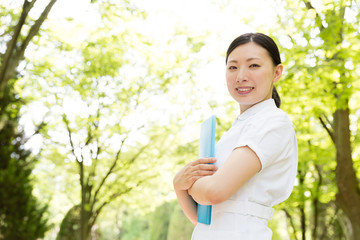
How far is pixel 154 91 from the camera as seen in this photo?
476 inches

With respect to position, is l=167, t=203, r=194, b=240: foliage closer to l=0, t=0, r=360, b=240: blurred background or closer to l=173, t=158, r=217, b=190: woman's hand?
l=0, t=0, r=360, b=240: blurred background

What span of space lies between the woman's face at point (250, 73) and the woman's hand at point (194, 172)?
0.97ft

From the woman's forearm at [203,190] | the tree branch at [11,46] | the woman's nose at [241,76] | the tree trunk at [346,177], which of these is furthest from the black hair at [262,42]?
the tree trunk at [346,177]

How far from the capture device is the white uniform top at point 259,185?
127 cm

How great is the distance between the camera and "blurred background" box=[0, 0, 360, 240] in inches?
300

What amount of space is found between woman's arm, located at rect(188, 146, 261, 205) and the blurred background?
537 centimetres

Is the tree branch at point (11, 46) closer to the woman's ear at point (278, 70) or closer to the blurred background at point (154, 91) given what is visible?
the blurred background at point (154, 91)

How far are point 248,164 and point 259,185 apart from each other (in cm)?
11

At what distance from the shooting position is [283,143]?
4.37ft

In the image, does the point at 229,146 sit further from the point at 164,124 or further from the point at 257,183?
the point at 164,124

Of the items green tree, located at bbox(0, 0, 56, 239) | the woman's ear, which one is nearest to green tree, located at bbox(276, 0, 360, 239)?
the woman's ear

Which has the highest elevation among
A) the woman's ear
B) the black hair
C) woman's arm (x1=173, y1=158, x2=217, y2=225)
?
the black hair

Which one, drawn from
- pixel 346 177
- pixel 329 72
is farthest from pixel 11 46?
pixel 346 177

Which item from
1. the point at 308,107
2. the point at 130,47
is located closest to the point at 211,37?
the point at 130,47
